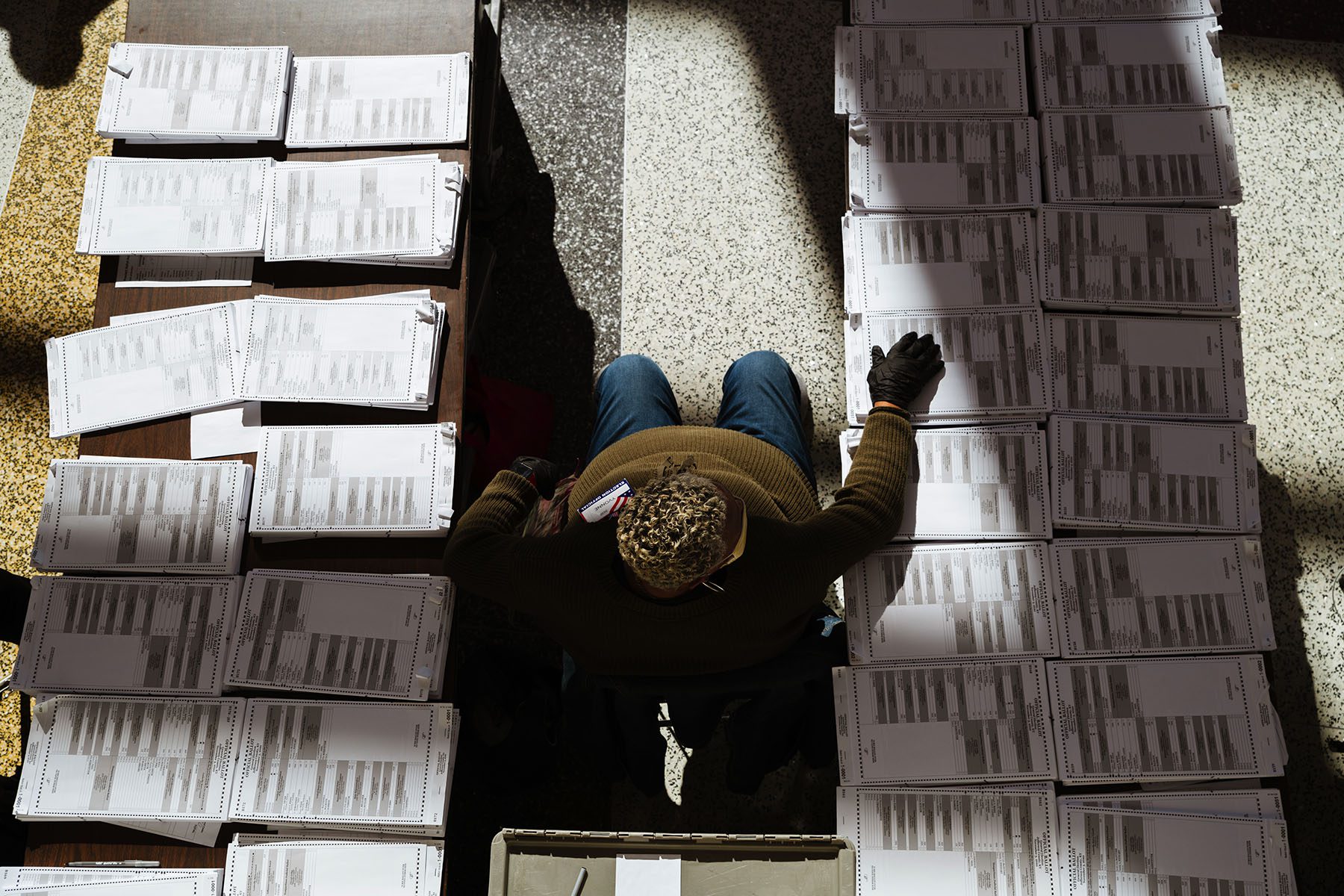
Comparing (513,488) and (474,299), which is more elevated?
(474,299)

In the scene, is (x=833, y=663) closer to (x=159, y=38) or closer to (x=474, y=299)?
(x=474, y=299)

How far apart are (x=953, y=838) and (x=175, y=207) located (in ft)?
6.78

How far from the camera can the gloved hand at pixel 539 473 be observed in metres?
1.89

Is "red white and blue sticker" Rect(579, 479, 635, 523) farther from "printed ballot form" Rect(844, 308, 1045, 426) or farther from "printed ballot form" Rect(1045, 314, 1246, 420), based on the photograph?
"printed ballot form" Rect(1045, 314, 1246, 420)

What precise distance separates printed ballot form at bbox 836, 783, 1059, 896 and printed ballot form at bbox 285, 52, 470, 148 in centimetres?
165

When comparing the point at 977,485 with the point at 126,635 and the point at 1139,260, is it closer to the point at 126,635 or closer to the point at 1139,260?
the point at 1139,260

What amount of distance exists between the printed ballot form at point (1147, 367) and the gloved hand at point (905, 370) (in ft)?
0.89

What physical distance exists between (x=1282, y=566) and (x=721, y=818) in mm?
1728

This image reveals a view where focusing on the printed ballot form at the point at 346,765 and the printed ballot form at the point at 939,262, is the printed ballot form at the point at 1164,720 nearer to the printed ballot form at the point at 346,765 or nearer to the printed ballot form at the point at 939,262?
the printed ballot form at the point at 939,262

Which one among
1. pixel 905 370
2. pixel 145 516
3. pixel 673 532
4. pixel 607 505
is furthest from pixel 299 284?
pixel 905 370

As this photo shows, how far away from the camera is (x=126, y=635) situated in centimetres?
179

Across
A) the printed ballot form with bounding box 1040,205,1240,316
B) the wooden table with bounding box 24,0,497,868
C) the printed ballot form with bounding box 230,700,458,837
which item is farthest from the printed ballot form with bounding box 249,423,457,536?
the printed ballot form with bounding box 1040,205,1240,316

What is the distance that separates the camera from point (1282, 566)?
253cm

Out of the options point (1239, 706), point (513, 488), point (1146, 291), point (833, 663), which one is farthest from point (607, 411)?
point (1239, 706)
